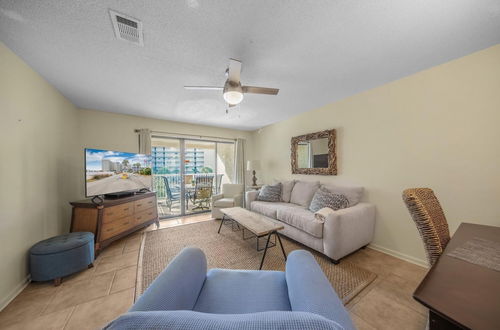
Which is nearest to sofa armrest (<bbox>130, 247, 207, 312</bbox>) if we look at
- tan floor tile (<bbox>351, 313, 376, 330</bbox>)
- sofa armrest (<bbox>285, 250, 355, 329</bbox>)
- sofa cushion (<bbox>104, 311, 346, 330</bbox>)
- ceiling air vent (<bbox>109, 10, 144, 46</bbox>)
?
sofa cushion (<bbox>104, 311, 346, 330</bbox>)

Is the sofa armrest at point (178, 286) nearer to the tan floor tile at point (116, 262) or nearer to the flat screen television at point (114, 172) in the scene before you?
the tan floor tile at point (116, 262)

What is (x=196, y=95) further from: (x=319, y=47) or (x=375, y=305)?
(x=375, y=305)

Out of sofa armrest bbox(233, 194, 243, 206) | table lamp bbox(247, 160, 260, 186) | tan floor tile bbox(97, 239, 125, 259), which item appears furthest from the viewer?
table lamp bbox(247, 160, 260, 186)

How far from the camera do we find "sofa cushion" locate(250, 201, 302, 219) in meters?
2.97

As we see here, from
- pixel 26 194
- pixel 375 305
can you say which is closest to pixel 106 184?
pixel 26 194

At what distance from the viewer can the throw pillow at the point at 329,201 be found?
7.88ft

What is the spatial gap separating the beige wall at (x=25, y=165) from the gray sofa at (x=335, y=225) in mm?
2984

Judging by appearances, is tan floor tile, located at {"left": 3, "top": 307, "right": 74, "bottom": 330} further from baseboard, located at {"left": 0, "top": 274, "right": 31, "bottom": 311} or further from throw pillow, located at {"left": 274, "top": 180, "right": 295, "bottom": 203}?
throw pillow, located at {"left": 274, "top": 180, "right": 295, "bottom": 203}

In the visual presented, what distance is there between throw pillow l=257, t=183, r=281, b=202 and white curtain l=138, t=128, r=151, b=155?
2.61m

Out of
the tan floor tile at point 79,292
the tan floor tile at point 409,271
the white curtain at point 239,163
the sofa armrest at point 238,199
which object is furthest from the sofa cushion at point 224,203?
the tan floor tile at point 409,271

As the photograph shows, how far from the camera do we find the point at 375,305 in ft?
4.85

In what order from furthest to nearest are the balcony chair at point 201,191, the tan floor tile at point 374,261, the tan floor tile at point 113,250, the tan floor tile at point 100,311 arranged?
the balcony chair at point 201,191, the tan floor tile at point 113,250, the tan floor tile at point 374,261, the tan floor tile at point 100,311

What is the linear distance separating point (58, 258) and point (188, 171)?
284cm

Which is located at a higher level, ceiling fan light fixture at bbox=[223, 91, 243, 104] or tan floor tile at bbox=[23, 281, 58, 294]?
ceiling fan light fixture at bbox=[223, 91, 243, 104]
